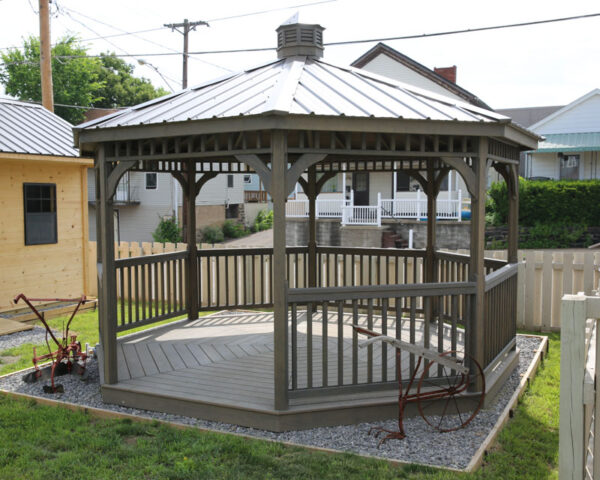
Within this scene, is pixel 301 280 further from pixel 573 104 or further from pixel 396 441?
pixel 573 104

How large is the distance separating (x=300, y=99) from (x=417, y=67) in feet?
72.3

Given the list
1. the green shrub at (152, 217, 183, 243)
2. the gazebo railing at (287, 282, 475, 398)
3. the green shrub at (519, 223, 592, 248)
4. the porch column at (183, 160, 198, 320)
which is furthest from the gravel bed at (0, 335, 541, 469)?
the green shrub at (152, 217, 183, 243)

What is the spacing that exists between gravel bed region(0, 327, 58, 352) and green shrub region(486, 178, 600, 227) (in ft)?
62.7

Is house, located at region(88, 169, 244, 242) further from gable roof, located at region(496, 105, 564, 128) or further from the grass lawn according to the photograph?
the grass lawn

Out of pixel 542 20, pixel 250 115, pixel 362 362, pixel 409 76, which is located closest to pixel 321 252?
pixel 362 362

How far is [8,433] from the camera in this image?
5.50 metres

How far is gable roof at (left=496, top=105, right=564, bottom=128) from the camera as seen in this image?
39344 mm

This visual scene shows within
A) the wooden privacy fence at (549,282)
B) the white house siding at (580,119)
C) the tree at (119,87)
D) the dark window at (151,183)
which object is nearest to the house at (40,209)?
the wooden privacy fence at (549,282)

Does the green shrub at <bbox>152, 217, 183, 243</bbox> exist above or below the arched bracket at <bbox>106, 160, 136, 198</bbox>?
below

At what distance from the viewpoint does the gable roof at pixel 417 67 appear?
25344 millimetres

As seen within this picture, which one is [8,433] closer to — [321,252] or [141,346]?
[141,346]

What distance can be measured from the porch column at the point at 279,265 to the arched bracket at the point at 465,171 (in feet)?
5.46

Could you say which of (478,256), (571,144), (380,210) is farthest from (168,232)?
(478,256)

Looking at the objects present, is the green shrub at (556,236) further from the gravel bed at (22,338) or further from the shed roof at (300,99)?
the gravel bed at (22,338)
